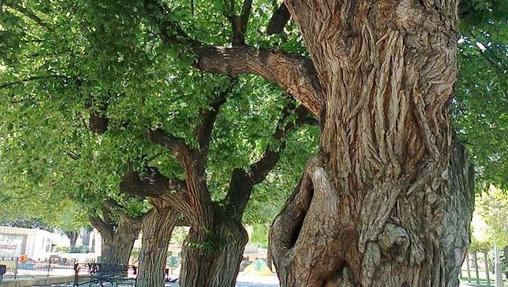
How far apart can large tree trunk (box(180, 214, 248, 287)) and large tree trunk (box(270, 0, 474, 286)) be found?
5.83 metres

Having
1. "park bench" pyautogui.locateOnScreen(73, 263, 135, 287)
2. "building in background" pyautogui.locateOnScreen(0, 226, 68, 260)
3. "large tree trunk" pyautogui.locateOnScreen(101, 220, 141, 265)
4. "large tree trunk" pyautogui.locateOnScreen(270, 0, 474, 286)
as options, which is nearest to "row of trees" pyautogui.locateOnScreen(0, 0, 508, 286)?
"large tree trunk" pyautogui.locateOnScreen(270, 0, 474, 286)

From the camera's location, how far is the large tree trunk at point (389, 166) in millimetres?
3959

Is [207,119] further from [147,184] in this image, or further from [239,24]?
[239,24]

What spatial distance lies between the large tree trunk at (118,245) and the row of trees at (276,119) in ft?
21.2

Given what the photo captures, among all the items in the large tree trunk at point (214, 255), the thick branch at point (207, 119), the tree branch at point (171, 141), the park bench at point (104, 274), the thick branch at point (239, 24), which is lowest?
the park bench at point (104, 274)

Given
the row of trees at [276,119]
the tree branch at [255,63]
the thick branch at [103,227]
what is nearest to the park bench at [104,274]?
the row of trees at [276,119]

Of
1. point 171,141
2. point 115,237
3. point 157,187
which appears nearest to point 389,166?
point 171,141

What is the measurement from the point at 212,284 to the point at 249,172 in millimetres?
2267

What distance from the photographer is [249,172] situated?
1093cm

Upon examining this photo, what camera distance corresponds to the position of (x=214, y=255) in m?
10.1

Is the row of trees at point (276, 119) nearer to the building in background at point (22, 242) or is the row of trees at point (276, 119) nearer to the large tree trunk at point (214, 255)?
the large tree trunk at point (214, 255)

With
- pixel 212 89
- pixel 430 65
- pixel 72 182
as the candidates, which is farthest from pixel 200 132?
pixel 430 65

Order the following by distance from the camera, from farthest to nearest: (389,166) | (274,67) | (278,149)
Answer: (278,149) → (274,67) → (389,166)

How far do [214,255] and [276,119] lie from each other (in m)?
2.75
